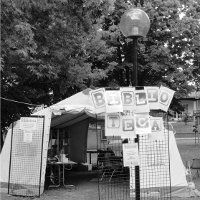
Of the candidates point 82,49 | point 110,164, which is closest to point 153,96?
point 110,164

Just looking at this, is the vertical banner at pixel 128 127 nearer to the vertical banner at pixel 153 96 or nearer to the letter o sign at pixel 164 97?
the vertical banner at pixel 153 96

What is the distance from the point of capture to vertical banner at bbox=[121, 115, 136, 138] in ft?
22.8

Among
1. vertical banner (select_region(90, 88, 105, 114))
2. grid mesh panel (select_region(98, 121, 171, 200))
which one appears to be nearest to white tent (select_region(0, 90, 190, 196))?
grid mesh panel (select_region(98, 121, 171, 200))

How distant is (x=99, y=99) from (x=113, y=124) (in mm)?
489

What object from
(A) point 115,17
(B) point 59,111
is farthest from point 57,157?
(A) point 115,17

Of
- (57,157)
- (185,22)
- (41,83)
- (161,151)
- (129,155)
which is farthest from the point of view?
(185,22)

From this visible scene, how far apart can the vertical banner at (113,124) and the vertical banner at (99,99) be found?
0.17m

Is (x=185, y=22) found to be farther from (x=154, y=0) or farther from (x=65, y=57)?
(x=65, y=57)

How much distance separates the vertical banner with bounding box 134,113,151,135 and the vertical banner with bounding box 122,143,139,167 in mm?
255

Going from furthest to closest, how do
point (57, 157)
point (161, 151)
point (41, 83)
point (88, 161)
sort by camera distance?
1. point (88, 161)
2. point (41, 83)
3. point (57, 157)
4. point (161, 151)

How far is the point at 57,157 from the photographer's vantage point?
12.8m

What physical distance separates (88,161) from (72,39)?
8699 mm

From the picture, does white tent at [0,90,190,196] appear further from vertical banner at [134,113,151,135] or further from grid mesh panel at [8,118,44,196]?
vertical banner at [134,113,151,135]

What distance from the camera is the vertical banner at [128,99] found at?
7.05 metres
